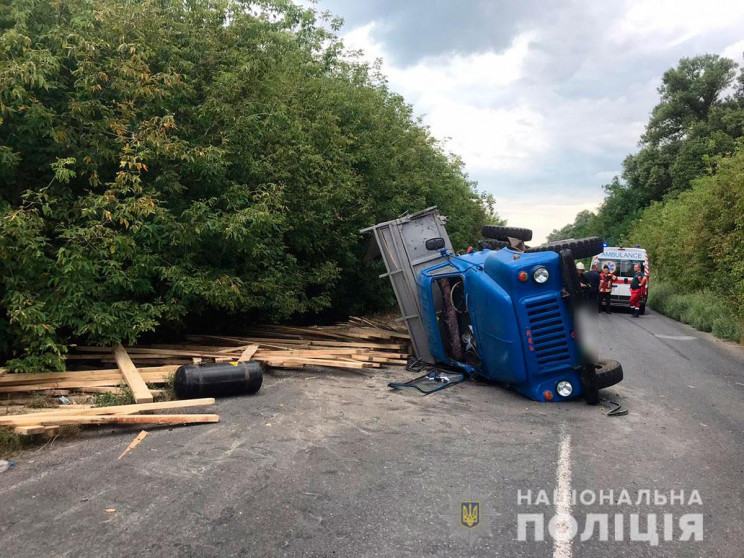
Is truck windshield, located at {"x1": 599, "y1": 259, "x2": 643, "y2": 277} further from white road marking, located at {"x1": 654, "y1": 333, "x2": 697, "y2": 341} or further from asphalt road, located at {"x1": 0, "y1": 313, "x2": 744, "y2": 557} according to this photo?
asphalt road, located at {"x1": 0, "y1": 313, "x2": 744, "y2": 557}

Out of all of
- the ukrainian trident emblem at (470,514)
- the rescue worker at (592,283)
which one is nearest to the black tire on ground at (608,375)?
the rescue worker at (592,283)

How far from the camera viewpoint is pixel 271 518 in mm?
3865

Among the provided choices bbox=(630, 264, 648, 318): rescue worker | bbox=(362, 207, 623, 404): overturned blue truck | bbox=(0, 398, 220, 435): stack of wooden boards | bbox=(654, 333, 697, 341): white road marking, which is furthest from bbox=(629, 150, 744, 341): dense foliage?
bbox=(0, 398, 220, 435): stack of wooden boards

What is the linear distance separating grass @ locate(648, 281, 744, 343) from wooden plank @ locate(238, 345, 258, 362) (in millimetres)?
12598

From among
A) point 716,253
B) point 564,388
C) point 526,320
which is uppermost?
point 716,253

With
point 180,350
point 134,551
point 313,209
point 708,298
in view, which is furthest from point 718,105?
point 134,551

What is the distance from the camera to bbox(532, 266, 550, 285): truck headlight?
21.6 ft

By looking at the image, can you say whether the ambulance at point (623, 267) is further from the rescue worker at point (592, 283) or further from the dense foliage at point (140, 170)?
the rescue worker at point (592, 283)

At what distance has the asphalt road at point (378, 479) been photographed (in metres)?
3.58

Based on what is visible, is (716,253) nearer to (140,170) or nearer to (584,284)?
(584,284)

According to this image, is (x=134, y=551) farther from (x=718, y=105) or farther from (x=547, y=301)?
(x=718, y=105)

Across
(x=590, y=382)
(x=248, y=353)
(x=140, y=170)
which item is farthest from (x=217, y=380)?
(x=590, y=382)

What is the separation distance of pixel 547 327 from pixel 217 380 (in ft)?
13.6

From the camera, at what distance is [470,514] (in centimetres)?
396
